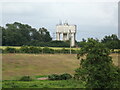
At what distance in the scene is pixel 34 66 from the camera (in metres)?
25.8

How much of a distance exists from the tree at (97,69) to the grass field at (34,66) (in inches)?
346

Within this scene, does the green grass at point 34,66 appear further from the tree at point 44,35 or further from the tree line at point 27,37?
the tree at point 44,35

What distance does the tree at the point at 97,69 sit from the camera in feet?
42.6

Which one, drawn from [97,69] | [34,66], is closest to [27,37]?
[34,66]

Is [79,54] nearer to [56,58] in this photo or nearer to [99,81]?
[99,81]

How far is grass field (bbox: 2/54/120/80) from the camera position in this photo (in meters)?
22.7

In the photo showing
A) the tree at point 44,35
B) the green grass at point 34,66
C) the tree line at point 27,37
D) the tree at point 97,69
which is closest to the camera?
the tree at point 97,69

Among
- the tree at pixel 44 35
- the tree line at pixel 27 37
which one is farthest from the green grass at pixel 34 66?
the tree at pixel 44 35

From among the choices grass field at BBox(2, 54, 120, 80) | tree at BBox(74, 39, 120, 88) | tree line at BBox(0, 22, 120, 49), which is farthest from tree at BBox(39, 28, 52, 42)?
tree at BBox(74, 39, 120, 88)

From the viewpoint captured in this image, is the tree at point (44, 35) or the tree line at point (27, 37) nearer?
the tree line at point (27, 37)

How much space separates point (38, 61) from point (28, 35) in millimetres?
24524

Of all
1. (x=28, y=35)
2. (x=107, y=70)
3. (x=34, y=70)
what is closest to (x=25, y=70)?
(x=34, y=70)

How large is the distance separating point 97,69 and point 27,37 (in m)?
39.3

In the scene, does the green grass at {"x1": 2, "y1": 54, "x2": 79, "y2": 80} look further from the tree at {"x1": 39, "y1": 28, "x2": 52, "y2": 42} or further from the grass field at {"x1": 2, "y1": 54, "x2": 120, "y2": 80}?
the tree at {"x1": 39, "y1": 28, "x2": 52, "y2": 42}
